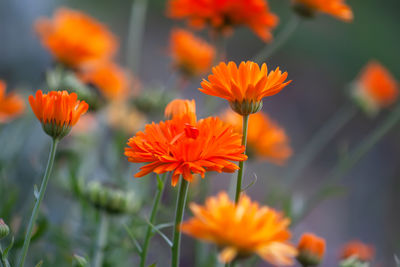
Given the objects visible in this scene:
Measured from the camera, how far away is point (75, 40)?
903mm

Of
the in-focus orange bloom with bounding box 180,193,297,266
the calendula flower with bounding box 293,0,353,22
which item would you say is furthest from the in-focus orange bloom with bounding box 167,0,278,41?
the in-focus orange bloom with bounding box 180,193,297,266

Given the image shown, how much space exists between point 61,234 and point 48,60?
111 centimetres

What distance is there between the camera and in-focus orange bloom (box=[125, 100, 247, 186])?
1.17 feet

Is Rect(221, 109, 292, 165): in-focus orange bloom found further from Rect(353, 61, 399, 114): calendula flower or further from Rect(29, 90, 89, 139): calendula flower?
Rect(29, 90, 89, 139): calendula flower

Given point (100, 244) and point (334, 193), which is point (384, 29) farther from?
point (100, 244)

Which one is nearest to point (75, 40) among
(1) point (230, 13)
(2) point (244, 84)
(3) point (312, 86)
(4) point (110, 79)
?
(4) point (110, 79)

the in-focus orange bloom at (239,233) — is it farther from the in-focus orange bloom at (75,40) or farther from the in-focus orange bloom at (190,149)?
the in-focus orange bloom at (75,40)

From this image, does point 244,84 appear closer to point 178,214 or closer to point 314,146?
point 178,214

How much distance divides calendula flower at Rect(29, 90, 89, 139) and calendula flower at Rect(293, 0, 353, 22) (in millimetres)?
417

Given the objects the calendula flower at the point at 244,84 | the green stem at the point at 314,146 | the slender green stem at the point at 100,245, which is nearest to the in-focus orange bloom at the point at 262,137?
the green stem at the point at 314,146

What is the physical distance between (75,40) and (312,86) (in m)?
2.45

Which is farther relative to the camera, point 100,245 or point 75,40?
point 75,40

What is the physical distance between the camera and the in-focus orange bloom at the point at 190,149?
0.36 metres

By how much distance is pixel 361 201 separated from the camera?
7.17 ft
